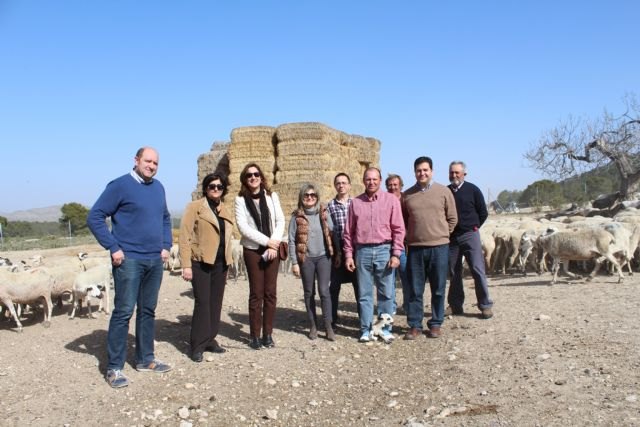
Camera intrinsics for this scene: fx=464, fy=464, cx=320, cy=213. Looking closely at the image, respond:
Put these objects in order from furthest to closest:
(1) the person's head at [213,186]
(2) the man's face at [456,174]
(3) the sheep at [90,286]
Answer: (3) the sheep at [90,286] → (2) the man's face at [456,174] → (1) the person's head at [213,186]

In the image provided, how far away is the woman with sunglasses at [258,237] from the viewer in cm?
545

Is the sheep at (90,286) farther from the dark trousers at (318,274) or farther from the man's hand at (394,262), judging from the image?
the man's hand at (394,262)

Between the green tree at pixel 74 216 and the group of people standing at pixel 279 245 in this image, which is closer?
the group of people standing at pixel 279 245

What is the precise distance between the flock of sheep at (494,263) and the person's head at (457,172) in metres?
3.27

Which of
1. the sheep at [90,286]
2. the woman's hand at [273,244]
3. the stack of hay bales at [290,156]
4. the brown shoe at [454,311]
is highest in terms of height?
the stack of hay bales at [290,156]

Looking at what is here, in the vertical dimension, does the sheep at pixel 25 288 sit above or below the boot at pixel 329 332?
above

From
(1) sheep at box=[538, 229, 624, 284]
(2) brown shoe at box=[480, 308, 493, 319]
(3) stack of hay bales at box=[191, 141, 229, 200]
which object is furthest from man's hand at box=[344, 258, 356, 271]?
(3) stack of hay bales at box=[191, 141, 229, 200]

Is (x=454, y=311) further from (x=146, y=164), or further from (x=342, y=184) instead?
(x=146, y=164)

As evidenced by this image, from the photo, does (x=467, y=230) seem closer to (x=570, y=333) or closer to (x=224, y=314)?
(x=570, y=333)

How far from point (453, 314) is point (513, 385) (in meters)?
2.73

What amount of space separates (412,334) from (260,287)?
2015 millimetres

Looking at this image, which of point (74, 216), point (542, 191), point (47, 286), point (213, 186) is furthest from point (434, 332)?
point (542, 191)

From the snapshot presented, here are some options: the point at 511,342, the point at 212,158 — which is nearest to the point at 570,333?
the point at 511,342

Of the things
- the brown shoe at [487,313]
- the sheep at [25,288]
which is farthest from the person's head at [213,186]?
the brown shoe at [487,313]
